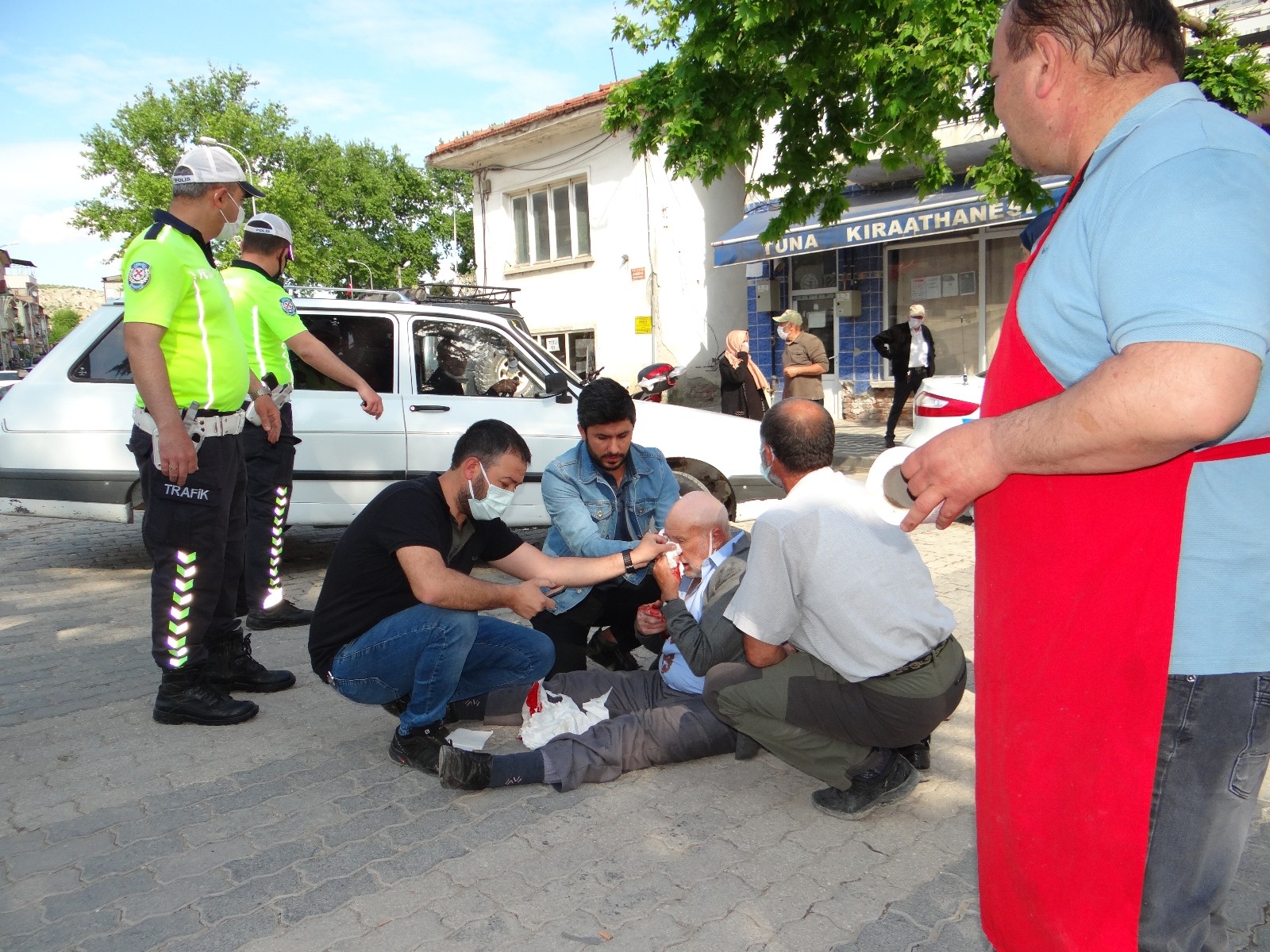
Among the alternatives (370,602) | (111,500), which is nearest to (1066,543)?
(370,602)

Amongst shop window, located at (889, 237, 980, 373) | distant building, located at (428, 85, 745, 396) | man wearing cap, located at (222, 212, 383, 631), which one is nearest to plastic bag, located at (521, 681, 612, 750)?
man wearing cap, located at (222, 212, 383, 631)

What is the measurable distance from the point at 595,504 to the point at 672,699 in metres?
1.03

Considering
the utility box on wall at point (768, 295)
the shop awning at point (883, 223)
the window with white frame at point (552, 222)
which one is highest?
the window with white frame at point (552, 222)

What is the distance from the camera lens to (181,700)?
3.94m

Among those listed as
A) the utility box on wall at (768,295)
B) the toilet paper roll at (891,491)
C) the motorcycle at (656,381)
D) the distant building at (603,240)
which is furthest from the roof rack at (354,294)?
the distant building at (603,240)

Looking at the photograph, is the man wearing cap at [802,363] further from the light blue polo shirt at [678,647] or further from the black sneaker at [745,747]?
the black sneaker at [745,747]

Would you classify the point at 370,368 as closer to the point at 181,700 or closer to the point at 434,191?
the point at 181,700

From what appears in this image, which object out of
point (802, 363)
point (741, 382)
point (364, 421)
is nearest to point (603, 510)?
point (364, 421)

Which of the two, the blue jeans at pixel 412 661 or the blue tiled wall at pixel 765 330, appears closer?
the blue jeans at pixel 412 661

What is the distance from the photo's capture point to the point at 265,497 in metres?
5.14

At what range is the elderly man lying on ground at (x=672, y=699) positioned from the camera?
3.27 metres

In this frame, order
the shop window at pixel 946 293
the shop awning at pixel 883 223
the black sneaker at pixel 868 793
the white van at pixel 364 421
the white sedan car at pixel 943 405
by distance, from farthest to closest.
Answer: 1. the shop window at pixel 946 293
2. the shop awning at pixel 883 223
3. the white sedan car at pixel 943 405
4. the white van at pixel 364 421
5. the black sneaker at pixel 868 793

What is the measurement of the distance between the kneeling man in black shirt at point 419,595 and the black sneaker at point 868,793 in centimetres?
110

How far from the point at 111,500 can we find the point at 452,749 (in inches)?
162
